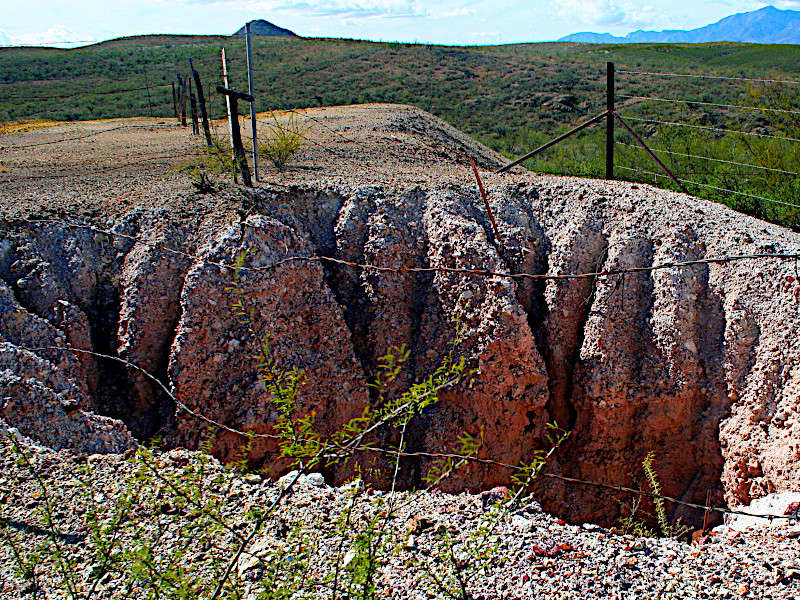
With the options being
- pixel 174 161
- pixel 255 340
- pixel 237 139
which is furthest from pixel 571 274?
pixel 174 161

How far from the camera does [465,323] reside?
6578 millimetres

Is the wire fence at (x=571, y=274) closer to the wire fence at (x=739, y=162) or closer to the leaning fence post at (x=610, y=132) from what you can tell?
the wire fence at (x=739, y=162)

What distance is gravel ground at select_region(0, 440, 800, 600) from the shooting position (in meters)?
3.10

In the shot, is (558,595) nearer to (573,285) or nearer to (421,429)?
(421,429)

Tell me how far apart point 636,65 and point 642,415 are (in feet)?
107

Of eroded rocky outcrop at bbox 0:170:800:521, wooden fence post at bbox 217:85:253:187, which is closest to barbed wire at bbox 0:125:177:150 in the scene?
wooden fence post at bbox 217:85:253:187

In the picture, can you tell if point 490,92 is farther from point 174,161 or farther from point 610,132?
point 174,161

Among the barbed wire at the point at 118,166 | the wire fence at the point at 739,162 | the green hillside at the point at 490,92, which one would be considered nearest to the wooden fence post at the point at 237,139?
the barbed wire at the point at 118,166

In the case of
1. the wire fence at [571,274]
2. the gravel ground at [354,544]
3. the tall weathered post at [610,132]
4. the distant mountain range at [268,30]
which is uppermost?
the distant mountain range at [268,30]

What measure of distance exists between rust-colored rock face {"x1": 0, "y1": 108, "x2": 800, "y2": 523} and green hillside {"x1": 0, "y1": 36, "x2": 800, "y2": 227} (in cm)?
334

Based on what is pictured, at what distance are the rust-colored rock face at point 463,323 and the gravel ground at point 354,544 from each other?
172 cm

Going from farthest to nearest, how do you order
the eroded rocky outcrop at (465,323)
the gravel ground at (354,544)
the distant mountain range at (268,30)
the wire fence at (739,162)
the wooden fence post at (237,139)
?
the distant mountain range at (268,30) < the wire fence at (739,162) < the wooden fence post at (237,139) < the eroded rocky outcrop at (465,323) < the gravel ground at (354,544)

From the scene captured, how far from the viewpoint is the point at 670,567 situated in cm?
332

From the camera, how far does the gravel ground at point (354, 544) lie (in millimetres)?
3102
